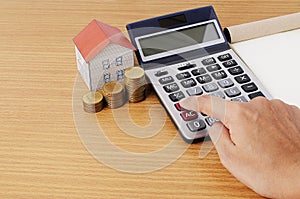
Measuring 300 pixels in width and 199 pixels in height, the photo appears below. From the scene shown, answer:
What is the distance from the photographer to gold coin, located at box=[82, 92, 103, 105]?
0.97 meters

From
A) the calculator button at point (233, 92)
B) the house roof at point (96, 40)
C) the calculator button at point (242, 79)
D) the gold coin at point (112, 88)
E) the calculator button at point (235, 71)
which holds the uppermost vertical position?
Result: the house roof at point (96, 40)

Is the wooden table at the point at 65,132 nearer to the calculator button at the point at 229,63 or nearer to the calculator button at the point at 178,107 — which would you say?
the calculator button at the point at 178,107

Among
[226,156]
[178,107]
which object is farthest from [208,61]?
[226,156]

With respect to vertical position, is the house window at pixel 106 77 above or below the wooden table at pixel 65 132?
above

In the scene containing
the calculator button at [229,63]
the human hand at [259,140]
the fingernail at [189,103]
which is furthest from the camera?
the calculator button at [229,63]

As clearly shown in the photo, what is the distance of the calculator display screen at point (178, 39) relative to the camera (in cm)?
104

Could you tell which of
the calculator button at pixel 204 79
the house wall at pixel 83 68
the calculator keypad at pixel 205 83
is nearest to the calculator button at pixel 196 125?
the calculator keypad at pixel 205 83

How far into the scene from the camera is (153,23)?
1044 mm

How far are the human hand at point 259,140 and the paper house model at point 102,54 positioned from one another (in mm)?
137

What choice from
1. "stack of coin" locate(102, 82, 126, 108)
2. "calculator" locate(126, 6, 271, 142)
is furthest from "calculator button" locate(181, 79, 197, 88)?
"stack of coin" locate(102, 82, 126, 108)

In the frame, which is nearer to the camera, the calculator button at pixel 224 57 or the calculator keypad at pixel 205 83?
the calculator keypad at pixel 205 83

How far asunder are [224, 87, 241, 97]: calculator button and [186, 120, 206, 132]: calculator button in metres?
0.08

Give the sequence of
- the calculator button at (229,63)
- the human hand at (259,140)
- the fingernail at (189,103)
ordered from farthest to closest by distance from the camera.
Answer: the calculator button at (229,63) → the fingernail at (189,103) → the human hand at (259,140)

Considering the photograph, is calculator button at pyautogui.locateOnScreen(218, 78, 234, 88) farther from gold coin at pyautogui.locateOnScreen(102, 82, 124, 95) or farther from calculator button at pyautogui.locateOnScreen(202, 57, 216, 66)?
gold coin at pyautogui.locateOnScreen(102, 82, 124, 95)
